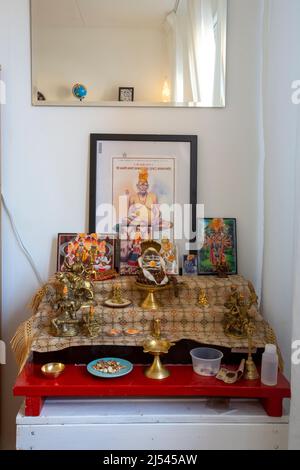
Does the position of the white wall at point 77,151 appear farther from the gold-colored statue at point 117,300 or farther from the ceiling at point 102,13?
the gold-colored statue at point 117,300

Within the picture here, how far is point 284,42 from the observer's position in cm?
130

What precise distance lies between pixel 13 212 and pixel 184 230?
2.24 ft

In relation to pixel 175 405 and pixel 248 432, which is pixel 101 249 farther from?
pixel 248 432

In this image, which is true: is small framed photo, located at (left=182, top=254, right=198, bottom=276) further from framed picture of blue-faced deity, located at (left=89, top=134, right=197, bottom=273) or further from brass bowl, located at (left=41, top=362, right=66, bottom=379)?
brass bowl, located at (left=41, top=362, right=66, bottom=379)

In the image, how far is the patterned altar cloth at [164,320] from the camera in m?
1.26

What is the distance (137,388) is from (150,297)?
34 cm

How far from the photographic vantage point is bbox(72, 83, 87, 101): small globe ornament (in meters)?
1.56

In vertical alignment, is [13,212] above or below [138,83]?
below

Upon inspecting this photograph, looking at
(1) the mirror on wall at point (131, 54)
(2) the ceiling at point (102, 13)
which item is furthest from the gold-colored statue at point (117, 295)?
(2) the ceiling at point (102, 13)

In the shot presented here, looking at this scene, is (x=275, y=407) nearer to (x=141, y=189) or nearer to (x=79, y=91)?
(x=141, y=189)
